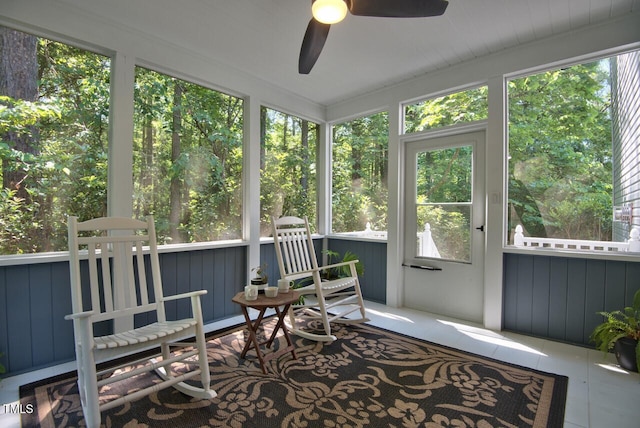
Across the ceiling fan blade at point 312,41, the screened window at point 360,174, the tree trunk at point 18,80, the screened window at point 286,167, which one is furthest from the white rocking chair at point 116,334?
the screened window at point 360,174

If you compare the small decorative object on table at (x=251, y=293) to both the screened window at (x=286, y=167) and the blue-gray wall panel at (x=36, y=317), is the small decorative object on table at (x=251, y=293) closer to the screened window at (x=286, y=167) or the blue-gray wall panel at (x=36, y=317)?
the blue-gray wall panel at (x=36, y=317)

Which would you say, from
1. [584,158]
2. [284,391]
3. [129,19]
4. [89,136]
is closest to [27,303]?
[89,136]

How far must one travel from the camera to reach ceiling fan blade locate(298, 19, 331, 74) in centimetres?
197

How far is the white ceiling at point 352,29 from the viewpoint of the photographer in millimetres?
2271

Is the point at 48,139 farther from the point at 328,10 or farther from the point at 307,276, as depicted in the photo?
the point at 307,276

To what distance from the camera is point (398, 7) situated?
177 centimetres

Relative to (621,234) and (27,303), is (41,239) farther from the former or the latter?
(621,234)

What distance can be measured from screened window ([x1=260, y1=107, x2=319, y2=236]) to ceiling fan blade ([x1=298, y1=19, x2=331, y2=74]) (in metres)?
1.55

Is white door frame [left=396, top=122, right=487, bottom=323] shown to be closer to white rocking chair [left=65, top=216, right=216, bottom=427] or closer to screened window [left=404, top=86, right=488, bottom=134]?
screened window [left=404, top=86, right=488, bottom=134]

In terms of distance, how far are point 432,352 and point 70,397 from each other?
2432 millimetres

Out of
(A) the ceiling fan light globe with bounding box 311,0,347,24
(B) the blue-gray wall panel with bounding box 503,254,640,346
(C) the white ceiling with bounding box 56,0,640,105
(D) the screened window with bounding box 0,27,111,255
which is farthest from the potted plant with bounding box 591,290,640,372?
(D) the screened window with bounding box 0,27,111,255

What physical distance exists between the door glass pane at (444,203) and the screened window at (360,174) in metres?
0.46

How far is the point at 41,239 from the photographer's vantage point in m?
2.27

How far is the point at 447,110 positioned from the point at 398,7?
6.11 feet
